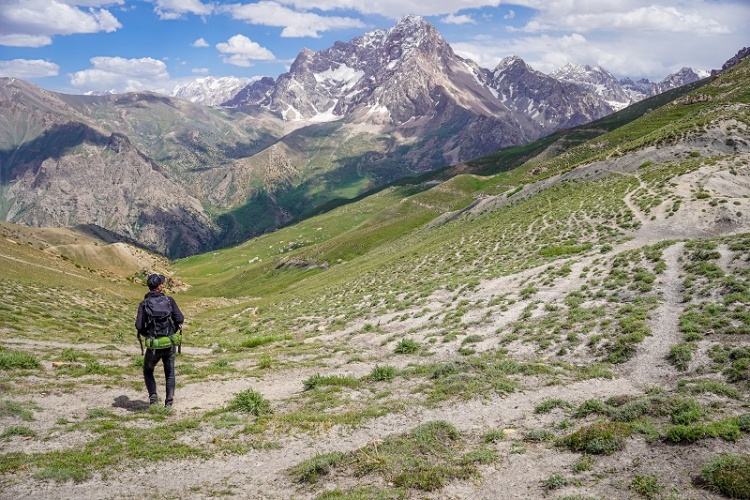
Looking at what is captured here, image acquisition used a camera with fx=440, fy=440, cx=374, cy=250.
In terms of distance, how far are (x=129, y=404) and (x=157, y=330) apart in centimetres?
306

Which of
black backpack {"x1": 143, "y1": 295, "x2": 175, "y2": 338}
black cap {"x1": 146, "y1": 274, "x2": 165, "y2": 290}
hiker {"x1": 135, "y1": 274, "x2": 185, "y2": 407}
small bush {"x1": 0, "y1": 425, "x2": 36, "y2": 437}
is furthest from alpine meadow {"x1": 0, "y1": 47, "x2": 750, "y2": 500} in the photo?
black cap {"x1": 146, "y1": 274, "x2": 165, "y2": 290}

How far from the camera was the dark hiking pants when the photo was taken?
15.4m

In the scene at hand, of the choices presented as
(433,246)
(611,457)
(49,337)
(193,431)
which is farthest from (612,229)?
(49,337)

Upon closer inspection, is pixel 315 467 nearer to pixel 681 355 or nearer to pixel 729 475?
pixel 729 475

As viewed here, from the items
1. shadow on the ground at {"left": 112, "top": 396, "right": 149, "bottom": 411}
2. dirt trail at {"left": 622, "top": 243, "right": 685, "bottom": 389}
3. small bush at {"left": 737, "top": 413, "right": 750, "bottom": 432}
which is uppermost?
shadow on the ground at {"left": 112, "top": 396, "right": 149, "bottom": 411}

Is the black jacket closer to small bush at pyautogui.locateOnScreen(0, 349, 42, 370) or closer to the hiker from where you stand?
the hiker

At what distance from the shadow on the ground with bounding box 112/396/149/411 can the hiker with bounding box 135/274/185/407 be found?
0.31 m

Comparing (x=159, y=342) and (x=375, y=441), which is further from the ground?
(x=159, y=342)

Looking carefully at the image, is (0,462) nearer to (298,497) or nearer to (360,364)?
(298,497)

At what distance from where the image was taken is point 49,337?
2445 cm

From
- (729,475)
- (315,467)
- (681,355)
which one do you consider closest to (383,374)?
(315,467)

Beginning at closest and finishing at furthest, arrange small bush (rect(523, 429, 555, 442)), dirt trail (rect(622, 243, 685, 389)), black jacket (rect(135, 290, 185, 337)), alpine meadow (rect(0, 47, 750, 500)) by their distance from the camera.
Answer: alpine meadow (rect(0, 47, 750, 500))
small bush (rect(523, 429, 555, 442))
black jacket (rect(135, 290, 185, 337))
dirt trail (rect(622, 243, 685, 389))

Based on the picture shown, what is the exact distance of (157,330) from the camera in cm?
1530

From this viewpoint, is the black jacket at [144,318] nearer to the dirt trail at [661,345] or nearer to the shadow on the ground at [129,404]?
the shadow on the ground at [129,404]
